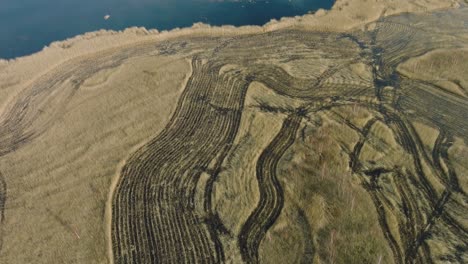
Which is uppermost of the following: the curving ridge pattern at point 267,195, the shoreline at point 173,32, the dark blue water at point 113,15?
the dark blue water at point 113,15

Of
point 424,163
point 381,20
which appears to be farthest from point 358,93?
point 381,20

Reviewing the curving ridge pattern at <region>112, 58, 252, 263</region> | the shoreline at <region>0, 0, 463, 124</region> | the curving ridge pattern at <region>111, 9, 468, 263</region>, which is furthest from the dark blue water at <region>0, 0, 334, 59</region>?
the curving ridge pattern at <region>112, 58, 252, 263</region>

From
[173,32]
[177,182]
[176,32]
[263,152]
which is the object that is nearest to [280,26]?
[176,32]

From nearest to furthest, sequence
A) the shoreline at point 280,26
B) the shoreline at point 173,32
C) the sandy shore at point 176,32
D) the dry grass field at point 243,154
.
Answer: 1. the dry grass field at point 243,154
2. the shoreline at point 173,32
3. the sandy shore at point 176,32
4. the shoreline at point 280,26

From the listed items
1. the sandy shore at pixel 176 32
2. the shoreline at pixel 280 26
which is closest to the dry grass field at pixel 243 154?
the sandy shore at pixel 176 32

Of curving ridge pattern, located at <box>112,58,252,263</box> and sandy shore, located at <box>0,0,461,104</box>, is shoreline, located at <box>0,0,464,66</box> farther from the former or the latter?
curving ridge pattern, located at <box>112,58,252,263</box>

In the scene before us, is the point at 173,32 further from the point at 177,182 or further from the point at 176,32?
the point at 177,182

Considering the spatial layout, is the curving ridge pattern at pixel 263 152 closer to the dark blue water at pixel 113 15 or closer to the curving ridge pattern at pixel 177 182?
the curving ridge pattern at pixel 177 182
